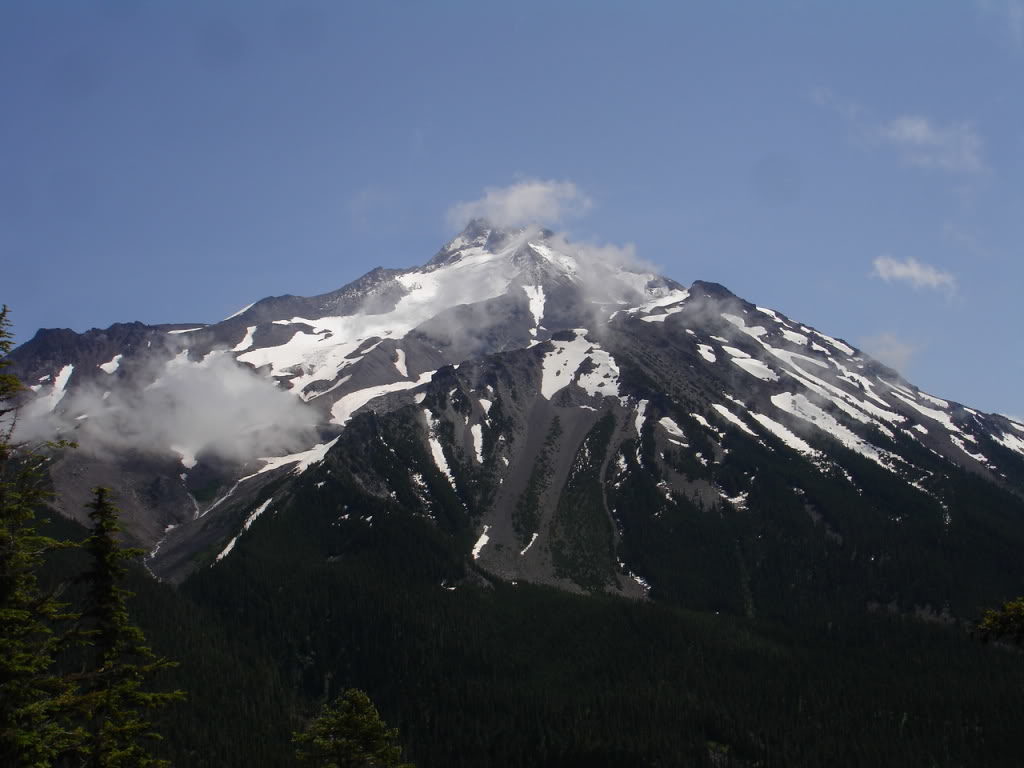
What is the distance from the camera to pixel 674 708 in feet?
527

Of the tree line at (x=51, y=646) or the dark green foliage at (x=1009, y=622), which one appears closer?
the tree line at (x=51, y=646)

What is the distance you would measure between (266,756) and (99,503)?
11263cm

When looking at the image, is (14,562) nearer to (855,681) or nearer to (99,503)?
(99,503)

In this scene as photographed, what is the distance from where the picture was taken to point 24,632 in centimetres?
2723

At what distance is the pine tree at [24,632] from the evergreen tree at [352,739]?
55.4ft

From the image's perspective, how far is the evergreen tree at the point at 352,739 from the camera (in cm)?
4344

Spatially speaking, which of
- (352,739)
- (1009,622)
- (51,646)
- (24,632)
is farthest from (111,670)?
(1009,622)

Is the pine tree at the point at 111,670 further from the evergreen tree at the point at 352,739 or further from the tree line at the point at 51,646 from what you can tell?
the evergreen tree at the point at 352,739

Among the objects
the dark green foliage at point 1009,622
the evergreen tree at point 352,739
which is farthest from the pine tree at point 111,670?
the dark green foliage at point 1009,622

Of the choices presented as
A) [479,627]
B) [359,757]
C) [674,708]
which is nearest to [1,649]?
[359,757]

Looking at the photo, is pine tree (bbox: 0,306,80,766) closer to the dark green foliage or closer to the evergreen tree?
the evergreen tree

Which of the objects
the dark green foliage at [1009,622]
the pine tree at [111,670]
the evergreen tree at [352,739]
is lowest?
the evergreen tree at [352,739]

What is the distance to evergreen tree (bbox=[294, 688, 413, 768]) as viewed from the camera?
43.4 m

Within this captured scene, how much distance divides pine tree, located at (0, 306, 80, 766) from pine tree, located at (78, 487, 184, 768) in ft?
3.36
